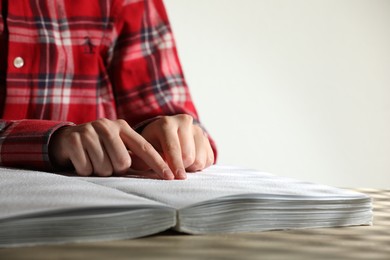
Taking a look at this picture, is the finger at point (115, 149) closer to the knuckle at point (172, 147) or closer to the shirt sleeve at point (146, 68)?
the knuckle at point (172, 147)

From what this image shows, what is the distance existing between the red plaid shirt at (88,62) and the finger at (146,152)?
39cm

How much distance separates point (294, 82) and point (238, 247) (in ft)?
5.62

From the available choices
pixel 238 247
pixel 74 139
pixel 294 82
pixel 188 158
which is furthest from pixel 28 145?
pixel 294 82

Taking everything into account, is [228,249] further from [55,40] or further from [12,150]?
[55,40]

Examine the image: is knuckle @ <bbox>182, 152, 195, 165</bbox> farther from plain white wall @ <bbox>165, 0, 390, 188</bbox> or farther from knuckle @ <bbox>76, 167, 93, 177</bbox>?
plain white wall @ <bbox>165, 0, 390, 188</bbox>

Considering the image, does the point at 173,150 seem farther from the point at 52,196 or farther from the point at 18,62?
the point at 18,62

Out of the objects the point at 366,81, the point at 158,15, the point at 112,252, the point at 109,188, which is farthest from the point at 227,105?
the point at 112,252

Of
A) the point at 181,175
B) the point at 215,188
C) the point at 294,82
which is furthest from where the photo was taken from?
the point at 294,82

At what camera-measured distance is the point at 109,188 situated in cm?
60

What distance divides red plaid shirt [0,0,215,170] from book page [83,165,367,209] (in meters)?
0.48

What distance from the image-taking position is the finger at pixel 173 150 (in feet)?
2.39

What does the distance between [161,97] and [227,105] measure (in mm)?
897

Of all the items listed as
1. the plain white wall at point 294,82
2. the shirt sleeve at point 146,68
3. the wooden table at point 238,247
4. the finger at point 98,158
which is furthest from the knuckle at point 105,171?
the plain white wall at point 294,82

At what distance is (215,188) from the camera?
24.1 inches
